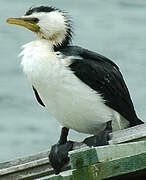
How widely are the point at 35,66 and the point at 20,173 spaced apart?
1344 mm

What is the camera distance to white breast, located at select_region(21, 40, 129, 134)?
9.48 metres

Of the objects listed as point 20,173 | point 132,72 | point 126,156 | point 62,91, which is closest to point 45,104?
point 62,91

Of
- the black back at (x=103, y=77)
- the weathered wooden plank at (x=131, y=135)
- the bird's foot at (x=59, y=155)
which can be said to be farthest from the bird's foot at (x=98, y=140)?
the weathered wooden plank at (x=131, y=135)

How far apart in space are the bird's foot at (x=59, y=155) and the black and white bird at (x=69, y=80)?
18 mm

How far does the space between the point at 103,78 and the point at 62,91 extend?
1.50ft

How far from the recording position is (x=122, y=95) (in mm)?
9891

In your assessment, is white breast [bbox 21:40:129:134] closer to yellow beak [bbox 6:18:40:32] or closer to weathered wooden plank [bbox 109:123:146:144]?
yellow beak [bbox 6:18:40:32]

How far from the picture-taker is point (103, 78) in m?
9.72

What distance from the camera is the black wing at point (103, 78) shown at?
31.7ft

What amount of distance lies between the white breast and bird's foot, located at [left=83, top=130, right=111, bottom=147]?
0.87 ft

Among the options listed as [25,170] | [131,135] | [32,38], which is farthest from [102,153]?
[32,38]

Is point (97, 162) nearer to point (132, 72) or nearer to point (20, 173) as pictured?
point (20, 173)

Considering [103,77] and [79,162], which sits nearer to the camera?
[79,162]

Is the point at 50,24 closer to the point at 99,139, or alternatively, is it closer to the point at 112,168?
the point at 99,139
